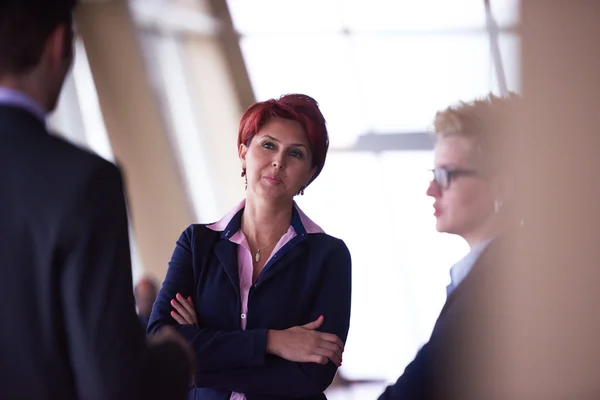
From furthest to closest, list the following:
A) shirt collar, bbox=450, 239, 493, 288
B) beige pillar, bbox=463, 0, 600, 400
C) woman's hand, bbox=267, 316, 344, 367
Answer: woman's hand, bbox=267, 316, 344, 367 → shirt collar, bbox=450, 239, 493, 288 → beige pillar, bbox=463, 0, 600, 400

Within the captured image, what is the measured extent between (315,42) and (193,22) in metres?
1.44

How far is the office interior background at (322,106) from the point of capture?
915 centimetres

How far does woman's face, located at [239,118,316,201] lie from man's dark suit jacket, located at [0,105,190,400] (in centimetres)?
120

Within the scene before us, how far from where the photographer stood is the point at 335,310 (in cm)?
256

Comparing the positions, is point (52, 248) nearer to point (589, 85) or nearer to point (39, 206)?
point (39, 206)

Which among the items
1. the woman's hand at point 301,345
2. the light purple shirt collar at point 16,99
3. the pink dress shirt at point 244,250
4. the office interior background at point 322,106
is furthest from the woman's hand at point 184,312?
the office interior background at point 322,106

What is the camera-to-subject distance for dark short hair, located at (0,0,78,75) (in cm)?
140

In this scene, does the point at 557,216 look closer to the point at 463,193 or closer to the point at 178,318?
the point at 463,193

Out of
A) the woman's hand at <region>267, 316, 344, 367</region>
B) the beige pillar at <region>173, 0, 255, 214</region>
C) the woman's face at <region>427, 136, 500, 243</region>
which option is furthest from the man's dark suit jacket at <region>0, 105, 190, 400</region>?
the beige pillar at <region>173, 0, 255, 214</region>

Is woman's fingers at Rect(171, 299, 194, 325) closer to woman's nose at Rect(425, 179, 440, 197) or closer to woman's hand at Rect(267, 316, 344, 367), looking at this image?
woman's hand at Rect(267, 316, 344, 367)

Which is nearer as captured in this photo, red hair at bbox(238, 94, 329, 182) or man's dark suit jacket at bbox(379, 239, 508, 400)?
man's dark suit jacket at bbox(379, 239, 508, 400)

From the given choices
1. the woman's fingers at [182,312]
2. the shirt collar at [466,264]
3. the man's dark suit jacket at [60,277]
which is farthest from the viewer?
the woman's fingers at [182,312]

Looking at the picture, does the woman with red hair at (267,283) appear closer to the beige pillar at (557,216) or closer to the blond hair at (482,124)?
the blond hair at (482,124)

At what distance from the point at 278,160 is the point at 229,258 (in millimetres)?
339
